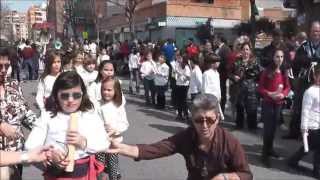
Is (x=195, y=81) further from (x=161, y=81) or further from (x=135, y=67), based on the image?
(x=135, y=67)

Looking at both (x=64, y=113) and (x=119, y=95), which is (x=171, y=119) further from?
(x=64, y=113)

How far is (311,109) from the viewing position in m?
7.22

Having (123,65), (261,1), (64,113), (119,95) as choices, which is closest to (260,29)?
(123,65)

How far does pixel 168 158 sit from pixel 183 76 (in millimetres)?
4644

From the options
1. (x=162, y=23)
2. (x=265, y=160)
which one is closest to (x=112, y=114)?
(x=265, y=160)

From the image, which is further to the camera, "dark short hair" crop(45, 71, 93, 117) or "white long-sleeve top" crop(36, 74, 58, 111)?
"white long-sleeve top" crop(36, 74, 58, 111)

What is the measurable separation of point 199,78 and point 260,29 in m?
28.9

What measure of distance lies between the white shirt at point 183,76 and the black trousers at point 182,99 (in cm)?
10

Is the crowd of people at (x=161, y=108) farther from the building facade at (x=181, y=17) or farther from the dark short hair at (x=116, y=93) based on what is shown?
the building facade at (x=181, y=17)

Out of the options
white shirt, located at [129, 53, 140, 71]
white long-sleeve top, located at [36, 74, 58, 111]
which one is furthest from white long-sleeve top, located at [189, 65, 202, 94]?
white shirt, located at [129, 53, 140, 71]

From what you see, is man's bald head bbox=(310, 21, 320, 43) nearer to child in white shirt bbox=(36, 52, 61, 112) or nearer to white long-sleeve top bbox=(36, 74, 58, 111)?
child in white shirt bbox=(36, 52, 61, 112)

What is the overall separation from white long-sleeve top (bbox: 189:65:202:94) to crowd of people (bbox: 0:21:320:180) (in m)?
0.02

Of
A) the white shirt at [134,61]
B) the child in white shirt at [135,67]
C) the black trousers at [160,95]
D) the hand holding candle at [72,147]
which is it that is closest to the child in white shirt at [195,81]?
the black trousers at [160,95]

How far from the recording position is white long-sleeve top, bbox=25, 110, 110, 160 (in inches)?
144
